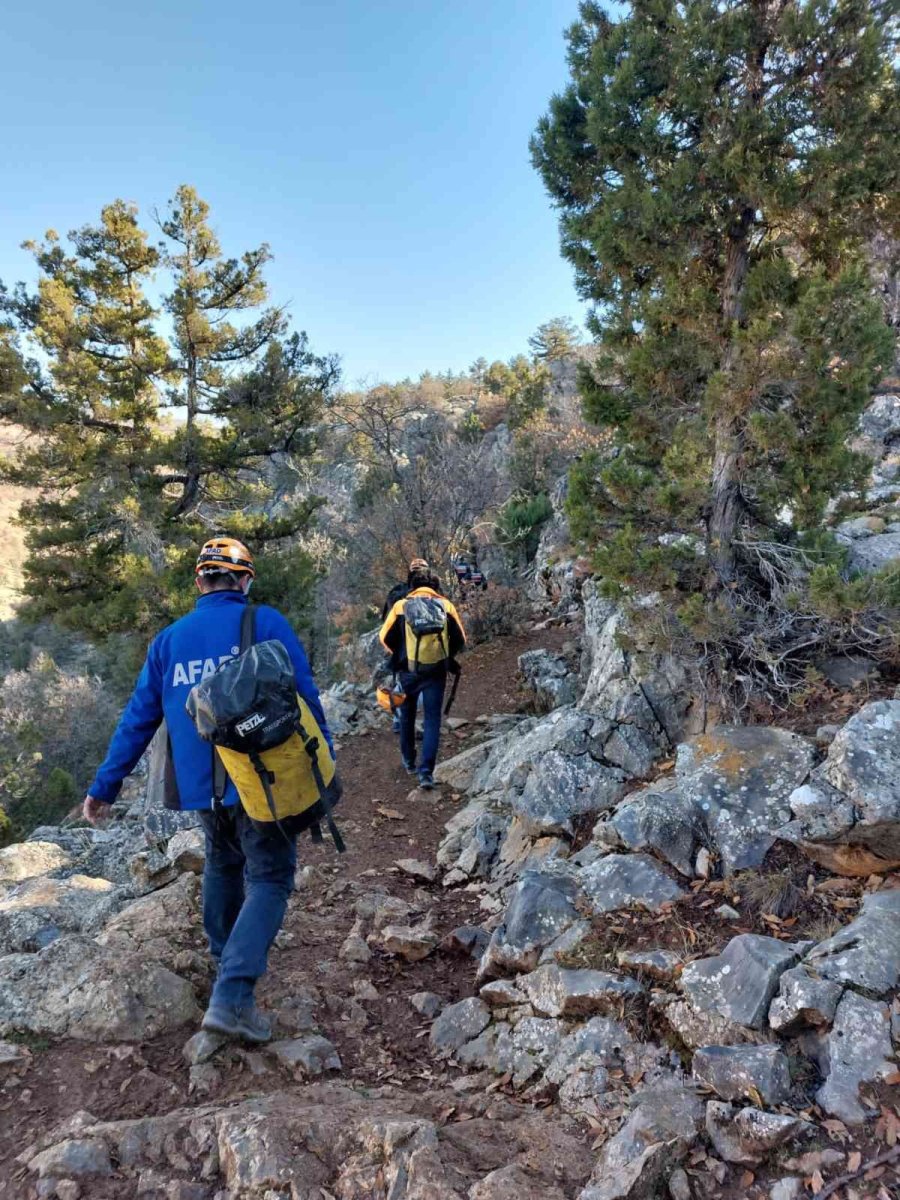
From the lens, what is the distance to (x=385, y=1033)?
310 centimetres

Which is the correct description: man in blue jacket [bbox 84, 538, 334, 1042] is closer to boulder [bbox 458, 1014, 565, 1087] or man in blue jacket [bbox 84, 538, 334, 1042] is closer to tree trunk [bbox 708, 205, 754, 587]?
boulder [bbox 458, 1014, 565, 1087]

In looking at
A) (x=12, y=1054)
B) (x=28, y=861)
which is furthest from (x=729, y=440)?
(x=28, y=861)

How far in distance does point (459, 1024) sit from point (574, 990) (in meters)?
0.60

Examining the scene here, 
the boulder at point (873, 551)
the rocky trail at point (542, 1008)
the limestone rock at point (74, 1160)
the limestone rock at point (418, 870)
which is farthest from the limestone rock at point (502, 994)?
the boulder at point (873, 551)

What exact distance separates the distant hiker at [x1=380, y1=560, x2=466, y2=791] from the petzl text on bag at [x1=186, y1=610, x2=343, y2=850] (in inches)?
131

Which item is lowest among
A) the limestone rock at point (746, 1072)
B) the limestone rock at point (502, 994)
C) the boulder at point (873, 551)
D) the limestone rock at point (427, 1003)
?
the limestone rock at point (427, 1003)

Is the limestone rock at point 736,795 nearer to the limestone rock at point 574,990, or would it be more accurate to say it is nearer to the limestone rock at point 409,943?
the limestone rock at point 574,990

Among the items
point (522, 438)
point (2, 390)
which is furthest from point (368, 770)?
point (522, 438)

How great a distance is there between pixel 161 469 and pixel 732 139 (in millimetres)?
14589

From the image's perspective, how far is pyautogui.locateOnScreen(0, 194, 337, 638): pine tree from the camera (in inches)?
511

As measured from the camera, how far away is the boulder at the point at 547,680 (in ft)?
28.3

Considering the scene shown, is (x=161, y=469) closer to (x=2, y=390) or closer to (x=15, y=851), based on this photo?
(x=2, y=390)

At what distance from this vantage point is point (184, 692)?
297 centimetres

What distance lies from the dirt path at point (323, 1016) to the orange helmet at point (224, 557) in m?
1.96
